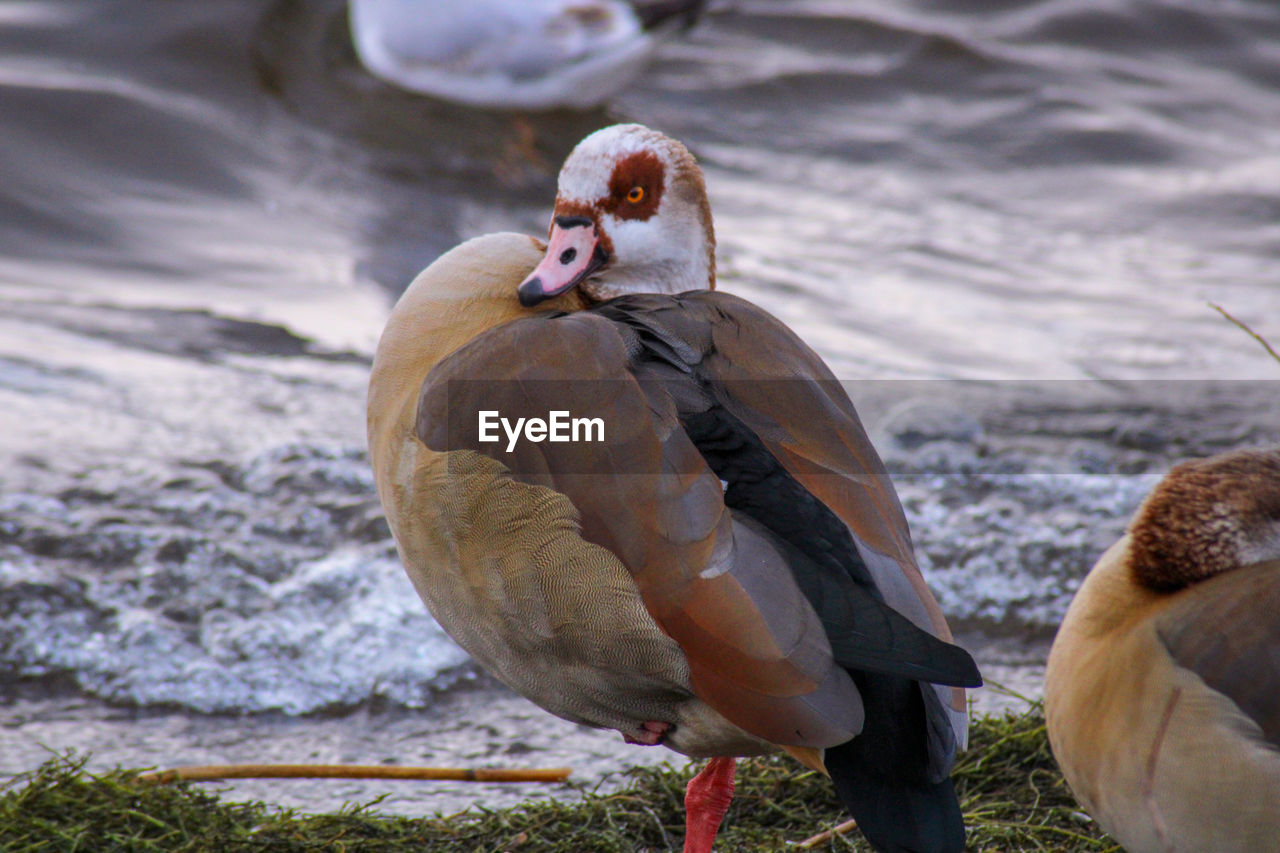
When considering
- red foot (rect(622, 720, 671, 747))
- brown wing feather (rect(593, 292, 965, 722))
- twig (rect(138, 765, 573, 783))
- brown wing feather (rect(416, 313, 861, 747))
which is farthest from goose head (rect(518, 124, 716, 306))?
twig (rect(138, 765, 573, 783))


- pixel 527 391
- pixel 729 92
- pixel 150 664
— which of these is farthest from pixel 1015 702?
pixel 729 92

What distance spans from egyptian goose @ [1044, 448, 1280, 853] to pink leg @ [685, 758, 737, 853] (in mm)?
663

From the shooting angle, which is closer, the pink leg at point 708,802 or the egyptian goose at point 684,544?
the egyptian goose at point 684,544

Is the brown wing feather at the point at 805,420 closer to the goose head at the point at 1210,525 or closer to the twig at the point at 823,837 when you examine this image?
the goose head at the point at 1210,525

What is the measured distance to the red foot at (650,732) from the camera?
2.72 m

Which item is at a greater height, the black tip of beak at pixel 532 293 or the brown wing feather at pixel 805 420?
the black tip of beak at pixel 532 293

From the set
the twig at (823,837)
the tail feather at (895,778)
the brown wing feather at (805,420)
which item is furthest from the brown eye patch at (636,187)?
the twig at (823,837)

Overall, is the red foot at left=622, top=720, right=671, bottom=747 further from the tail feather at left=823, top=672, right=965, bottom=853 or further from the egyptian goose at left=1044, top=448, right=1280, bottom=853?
the egyptian goose at left=1044, top=448, right=1280, bottom=853

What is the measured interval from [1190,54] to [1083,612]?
9.06 m

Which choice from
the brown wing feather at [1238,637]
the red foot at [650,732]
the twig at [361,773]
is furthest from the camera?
the twig at [361,773]

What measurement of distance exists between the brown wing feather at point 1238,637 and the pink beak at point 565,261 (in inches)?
55.7

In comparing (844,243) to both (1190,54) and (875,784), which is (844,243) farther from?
→ (875,784)

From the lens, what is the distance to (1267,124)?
984 cm

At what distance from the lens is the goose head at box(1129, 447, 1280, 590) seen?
277cm
